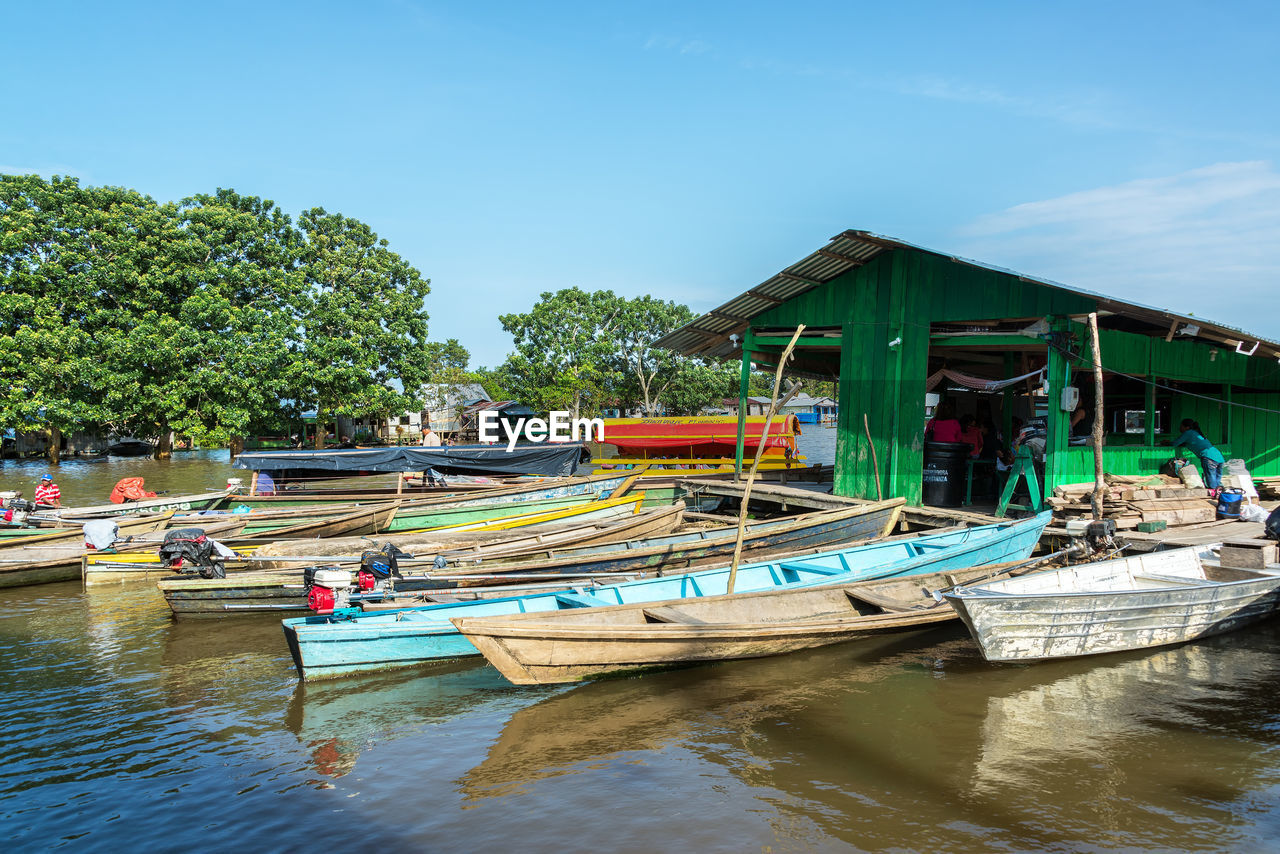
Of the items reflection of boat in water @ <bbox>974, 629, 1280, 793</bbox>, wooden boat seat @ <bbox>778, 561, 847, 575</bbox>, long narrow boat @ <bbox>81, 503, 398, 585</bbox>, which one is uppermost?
wooden boat seat @ <bbox>778, 561, 847, 575</bbox>

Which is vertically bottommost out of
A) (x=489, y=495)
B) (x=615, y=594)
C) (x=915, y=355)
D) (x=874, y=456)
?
(x=615, y=594)

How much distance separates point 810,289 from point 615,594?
809cm

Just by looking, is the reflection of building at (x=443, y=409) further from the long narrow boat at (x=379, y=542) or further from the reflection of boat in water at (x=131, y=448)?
the long narrow boat at (x=379, y=542)

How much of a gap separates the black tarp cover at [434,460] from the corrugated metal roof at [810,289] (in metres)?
4.24

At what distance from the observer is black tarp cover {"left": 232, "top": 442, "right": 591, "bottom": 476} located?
58.2 feet

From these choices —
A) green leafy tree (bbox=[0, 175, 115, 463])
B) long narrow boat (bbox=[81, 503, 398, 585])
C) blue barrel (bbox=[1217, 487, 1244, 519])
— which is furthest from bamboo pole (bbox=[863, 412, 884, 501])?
green leafy tree (bbox=[0, 175, 115, 463])

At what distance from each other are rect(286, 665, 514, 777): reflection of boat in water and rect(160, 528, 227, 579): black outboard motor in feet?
10.4

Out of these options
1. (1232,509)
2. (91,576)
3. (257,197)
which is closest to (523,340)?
(257,197)

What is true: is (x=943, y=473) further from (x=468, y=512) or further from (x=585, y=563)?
(x=468, y=512)

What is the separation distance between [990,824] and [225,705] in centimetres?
662

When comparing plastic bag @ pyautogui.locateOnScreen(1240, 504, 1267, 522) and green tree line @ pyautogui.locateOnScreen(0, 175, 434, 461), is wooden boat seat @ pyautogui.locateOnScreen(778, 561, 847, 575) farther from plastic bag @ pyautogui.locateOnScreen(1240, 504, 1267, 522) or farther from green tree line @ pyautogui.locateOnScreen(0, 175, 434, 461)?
green tree line @ pyautogui.locateOnScreen(0, 175, 434, 461)

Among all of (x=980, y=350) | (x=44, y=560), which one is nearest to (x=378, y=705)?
(x=44, y=560)

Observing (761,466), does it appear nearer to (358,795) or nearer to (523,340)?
Result: (358,795)

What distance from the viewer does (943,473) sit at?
1373cm
